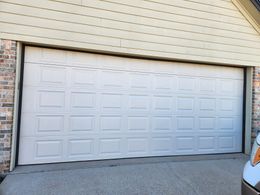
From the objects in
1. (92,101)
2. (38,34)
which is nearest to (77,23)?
(38,34)

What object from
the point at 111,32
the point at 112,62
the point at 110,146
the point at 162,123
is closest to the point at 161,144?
the point at 162,123

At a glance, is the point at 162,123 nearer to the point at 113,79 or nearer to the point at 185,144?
the point at 185,144

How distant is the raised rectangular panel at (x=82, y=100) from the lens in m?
4.41

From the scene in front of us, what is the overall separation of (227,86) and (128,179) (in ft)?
11.9

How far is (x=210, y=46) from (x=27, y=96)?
4235mm

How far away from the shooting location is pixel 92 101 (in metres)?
4.54

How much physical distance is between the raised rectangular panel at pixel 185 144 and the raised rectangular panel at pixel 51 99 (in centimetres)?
285

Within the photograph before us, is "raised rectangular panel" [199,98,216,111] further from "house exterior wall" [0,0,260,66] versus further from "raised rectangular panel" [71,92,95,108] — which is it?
"raised rectangular panel" [71,92,95,108]

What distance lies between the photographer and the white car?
67.1 inches

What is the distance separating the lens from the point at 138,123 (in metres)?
4.86

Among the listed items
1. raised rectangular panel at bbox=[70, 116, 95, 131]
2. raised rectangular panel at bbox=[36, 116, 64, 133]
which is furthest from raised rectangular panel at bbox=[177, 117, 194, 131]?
raised rectangular panel at bbox=[36, 116, 64, 133]

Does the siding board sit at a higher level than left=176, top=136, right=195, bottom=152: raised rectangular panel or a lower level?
higher

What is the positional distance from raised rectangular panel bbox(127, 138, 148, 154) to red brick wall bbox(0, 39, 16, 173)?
2.38m

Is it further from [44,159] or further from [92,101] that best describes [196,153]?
[44,159]
